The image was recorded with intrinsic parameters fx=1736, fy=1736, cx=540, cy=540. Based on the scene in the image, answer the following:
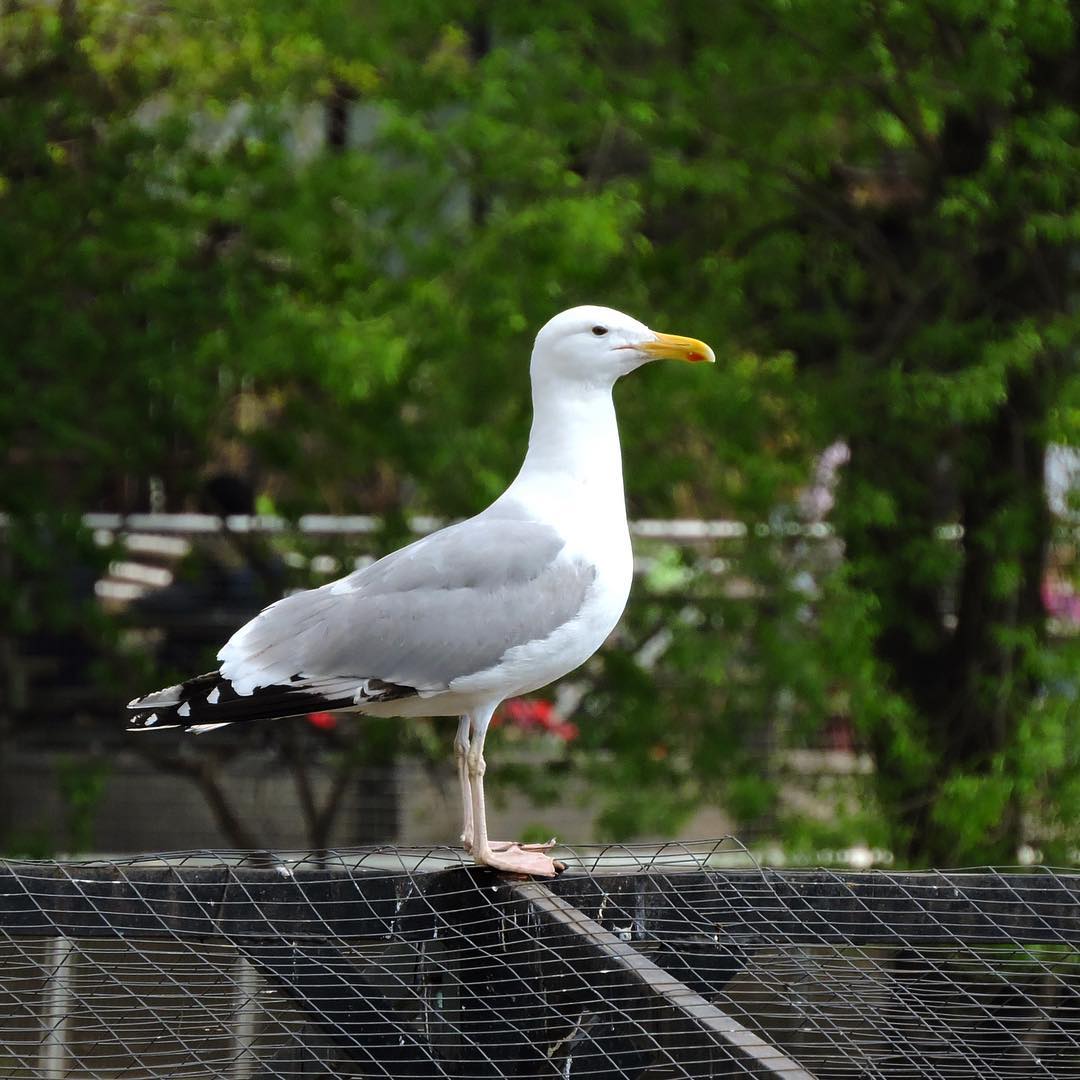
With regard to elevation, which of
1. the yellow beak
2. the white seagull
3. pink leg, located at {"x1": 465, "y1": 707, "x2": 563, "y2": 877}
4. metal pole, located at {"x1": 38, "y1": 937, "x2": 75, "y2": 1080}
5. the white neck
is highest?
the yellow beak

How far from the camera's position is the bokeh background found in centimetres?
671

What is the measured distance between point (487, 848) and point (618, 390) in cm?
387

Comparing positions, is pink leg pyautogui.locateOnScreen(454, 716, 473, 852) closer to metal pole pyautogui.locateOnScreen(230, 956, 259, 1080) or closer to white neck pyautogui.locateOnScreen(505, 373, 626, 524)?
white neck pyautogui.locateOnScreen(505, 373, 626, 524)

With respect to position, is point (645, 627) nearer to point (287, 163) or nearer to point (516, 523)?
point (287, 163)

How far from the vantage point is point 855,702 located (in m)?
6.77

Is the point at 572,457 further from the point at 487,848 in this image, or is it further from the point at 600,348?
the point at 487,848

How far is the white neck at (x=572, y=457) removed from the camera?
3977mm

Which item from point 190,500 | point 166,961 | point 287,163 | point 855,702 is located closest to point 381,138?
point 287,163

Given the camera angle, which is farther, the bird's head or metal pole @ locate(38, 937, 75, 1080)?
the bird's head

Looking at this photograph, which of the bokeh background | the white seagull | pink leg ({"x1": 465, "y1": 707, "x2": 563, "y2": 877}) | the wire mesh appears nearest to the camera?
the wire mesh

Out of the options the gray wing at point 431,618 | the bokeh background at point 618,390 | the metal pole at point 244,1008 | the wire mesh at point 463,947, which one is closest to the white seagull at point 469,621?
the gray wing at point 431,618

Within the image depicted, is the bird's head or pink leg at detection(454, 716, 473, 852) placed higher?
the bird's head

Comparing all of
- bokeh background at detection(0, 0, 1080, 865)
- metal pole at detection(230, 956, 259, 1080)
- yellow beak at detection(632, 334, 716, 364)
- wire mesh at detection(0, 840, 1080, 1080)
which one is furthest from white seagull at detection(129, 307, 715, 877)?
bokeh background at detection(0, 0, 1080, 865)

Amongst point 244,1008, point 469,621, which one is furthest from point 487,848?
point 244,1008
